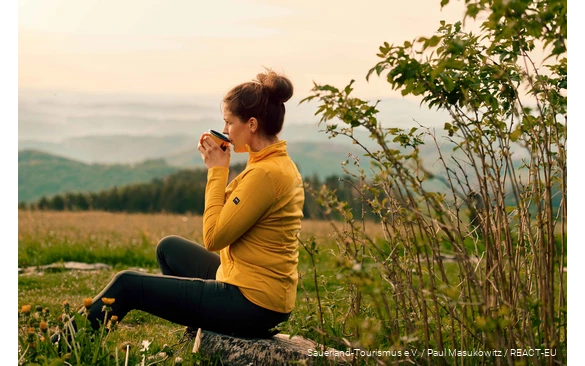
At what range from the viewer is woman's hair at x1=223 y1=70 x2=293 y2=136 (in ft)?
10.7

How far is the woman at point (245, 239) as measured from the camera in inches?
121

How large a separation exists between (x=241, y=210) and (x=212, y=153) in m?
0.41

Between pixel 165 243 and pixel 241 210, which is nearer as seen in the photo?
pixel 241 210

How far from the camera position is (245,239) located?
316cm

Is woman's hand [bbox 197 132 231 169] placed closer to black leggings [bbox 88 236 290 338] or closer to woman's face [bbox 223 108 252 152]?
woman's face [bbox 223 108 252 152]

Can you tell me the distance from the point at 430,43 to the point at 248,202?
51.0 inches

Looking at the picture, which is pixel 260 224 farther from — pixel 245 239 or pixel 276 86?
pixel 276 86

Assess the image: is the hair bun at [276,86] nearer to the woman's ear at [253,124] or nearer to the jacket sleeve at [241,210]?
the woman's ear at [253,124]

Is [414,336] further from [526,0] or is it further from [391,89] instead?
[526,0]

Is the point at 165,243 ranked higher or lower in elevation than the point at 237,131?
lower

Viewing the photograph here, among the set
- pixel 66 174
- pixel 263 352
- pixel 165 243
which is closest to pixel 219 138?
pixel 165 243

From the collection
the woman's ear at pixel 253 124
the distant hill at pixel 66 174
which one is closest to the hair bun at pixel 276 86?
the woman's ear at pixel 253 124

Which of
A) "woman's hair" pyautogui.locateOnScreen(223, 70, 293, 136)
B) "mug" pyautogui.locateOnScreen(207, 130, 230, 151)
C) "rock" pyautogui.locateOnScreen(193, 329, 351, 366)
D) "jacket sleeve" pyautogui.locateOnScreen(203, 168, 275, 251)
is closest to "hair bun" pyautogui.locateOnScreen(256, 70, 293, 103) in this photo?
"woman's hair" pyautogui.locateOnScreen(223, 70, 293, 136)

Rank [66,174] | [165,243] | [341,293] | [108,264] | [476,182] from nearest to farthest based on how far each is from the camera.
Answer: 1. [476,182]
2. [165,243]
3. [341,293]
4. [108,264]
5. [66,174]
